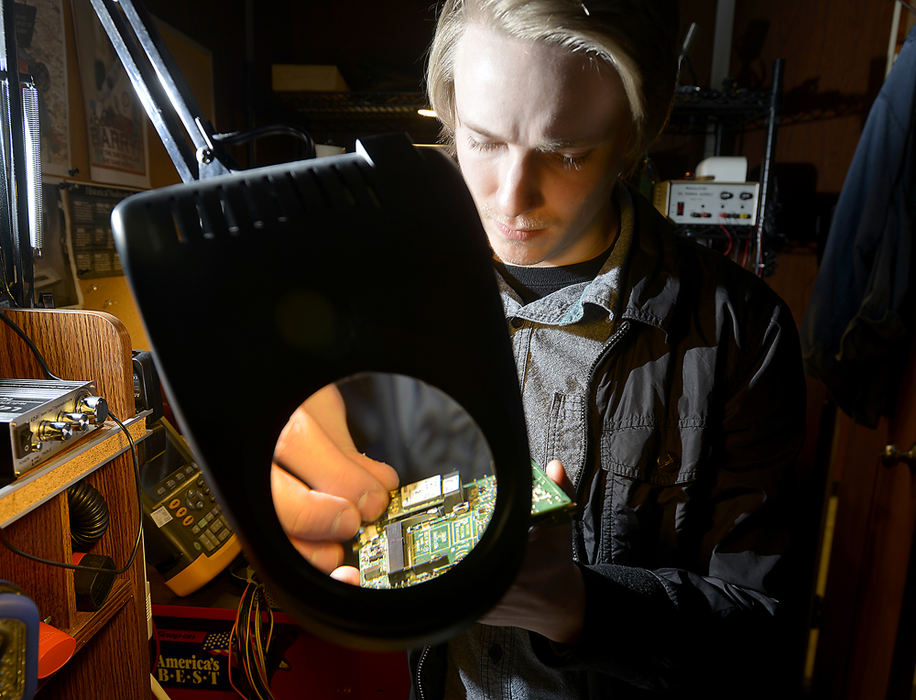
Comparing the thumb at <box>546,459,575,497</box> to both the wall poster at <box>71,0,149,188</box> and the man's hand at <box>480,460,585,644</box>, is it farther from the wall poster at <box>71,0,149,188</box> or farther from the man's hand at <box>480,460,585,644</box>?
the wall poster at <box>71,0,149,188</box>

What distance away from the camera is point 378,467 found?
0.71ft

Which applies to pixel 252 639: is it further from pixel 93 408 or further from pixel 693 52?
pixel 693 52

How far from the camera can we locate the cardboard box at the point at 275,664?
45.8 inches

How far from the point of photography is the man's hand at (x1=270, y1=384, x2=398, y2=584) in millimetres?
186

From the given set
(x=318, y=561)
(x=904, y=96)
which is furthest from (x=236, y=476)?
(x=904, y=96)

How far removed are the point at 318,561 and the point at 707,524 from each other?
27.8 inches

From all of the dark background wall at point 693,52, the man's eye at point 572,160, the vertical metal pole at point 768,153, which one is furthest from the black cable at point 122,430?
the vertical metal pole at point 768,153

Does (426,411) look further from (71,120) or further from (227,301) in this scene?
(71,120)

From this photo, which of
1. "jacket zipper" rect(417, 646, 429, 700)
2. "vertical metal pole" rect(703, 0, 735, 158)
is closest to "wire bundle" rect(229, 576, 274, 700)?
"jacket zipper" rect(417, 646, 429, 700)

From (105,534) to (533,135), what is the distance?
0.89m

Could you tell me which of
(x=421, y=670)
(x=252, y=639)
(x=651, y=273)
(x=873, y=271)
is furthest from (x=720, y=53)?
(x=252, y=639)

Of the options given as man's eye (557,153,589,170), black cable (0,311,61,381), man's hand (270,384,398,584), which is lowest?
black cable (0,311,61,381)

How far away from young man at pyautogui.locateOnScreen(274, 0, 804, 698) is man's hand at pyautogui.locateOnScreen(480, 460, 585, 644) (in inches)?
2.2

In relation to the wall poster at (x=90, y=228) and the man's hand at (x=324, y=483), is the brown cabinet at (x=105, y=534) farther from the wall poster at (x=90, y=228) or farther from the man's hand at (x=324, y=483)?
the man's hand at (x=324, y=483)
